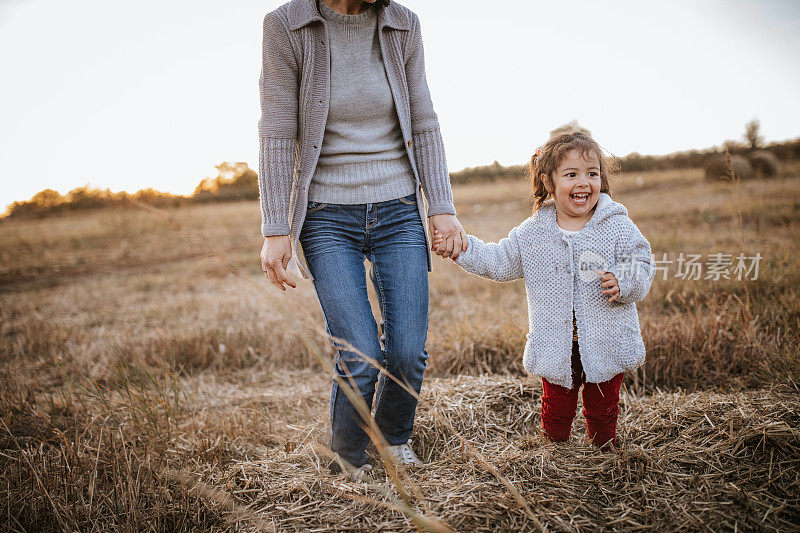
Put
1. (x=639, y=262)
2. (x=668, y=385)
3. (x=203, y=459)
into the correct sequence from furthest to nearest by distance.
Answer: (x=668, y=385) → (x=203, y=459) → (x=639, y=262)

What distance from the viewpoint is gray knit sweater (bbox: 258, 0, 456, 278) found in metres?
2.04

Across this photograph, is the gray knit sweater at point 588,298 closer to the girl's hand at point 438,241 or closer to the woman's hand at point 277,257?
the girl's hand at point 438,241

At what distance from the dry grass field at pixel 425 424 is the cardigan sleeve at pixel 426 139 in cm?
87

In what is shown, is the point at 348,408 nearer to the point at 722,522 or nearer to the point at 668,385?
the point at 722,522

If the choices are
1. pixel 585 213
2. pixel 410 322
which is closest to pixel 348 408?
pixel 410 322

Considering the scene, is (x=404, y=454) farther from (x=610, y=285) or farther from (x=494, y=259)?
(x=610, y=285)

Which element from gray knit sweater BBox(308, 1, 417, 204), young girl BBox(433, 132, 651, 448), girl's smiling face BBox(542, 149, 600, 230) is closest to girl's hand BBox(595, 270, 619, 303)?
young girl BBox(433, 132, 651, 448)

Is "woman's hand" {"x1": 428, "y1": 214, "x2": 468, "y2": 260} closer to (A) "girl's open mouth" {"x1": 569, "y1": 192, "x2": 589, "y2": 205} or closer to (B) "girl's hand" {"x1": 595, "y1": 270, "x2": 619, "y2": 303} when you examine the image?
(A) "girl's open mouth" {"x1": 569, "y1": 192, "x2": 589, "y2": 205}

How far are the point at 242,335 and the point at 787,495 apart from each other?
156 inches

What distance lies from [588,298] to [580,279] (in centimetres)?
8

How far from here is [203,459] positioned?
8.21ft

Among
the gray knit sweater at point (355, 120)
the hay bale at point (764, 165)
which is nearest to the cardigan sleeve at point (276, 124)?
the gray knit sweater at point (355, 120)

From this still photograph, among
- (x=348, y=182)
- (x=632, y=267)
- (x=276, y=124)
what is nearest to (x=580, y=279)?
(x=632, y=267)

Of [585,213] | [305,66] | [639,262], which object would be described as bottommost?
[639,262]
